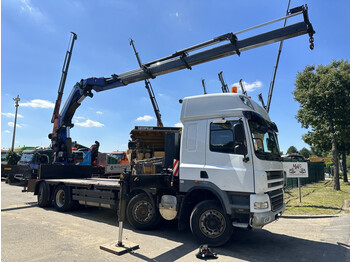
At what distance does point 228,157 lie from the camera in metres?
5.48

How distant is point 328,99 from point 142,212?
46.5 ft

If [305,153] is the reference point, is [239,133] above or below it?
below

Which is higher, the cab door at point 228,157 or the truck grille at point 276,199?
the cab door at point 228,157

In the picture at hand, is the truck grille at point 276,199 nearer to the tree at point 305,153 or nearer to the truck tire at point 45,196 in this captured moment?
the truck tire at point 45,196

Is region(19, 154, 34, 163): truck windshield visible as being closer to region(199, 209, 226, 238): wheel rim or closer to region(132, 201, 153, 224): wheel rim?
region(132, 201, 153, 224): wheel rim

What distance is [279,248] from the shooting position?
5605mm

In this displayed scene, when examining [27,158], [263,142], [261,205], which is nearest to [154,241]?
[261,205]

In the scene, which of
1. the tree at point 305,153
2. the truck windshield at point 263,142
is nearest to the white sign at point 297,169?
the truck windshield at point 263,142

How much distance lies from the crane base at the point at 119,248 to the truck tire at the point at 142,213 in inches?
44.6

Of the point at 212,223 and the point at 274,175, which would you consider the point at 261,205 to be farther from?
the point at 212,223

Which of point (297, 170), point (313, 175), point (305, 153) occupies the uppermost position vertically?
point (305, 153)

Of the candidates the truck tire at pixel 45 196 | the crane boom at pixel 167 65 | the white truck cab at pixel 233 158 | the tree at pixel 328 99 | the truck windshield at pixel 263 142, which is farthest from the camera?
the tree at pixel 328 99

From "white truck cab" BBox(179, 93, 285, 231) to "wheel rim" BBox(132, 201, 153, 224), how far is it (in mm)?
1280

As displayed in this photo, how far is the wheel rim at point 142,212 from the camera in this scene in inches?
261
